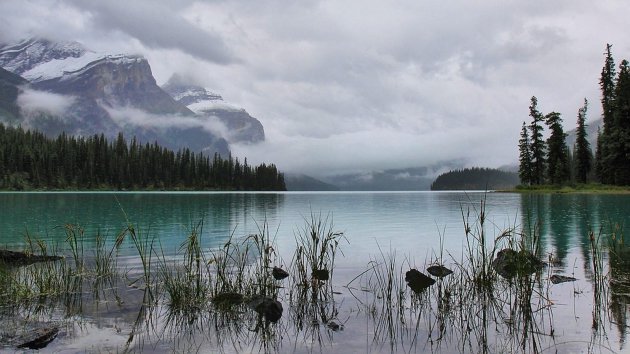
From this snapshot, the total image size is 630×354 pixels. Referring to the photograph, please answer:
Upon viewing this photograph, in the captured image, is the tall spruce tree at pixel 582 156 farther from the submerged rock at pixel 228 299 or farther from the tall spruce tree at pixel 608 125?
the submerged rock at pixel 228 299

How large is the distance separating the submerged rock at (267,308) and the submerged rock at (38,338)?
3.99 meters

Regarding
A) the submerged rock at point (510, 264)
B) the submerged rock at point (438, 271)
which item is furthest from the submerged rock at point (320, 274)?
the submerged rock at point (510, 264)

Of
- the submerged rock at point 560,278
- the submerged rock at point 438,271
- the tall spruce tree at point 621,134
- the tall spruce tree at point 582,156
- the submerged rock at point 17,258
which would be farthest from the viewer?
the tall spruce tree at point 582,156

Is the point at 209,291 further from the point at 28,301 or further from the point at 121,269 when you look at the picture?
the point at 121,269

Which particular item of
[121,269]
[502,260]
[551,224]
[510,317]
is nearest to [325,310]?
[510,317]

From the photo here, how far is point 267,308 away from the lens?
32.5 feet

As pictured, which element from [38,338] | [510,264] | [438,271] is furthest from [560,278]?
[38,338]

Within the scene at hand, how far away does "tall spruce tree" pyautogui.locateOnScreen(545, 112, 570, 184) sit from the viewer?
92.0m

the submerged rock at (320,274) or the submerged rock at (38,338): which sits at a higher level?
the submerged rock at (320,274)

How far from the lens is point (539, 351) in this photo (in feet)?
26.0

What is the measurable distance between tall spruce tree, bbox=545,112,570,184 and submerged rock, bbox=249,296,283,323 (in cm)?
9701

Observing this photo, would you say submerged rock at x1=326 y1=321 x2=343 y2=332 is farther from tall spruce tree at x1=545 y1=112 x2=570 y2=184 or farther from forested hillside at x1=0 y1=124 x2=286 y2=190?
forested hillside at x1=0 y1=124 x2=286 y2=190

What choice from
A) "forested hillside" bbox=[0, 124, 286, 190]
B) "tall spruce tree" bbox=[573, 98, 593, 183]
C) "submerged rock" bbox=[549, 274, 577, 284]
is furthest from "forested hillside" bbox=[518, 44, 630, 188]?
"forested hillside" bbox=[0, 124, 286, 190]

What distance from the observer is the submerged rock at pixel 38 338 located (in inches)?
306
